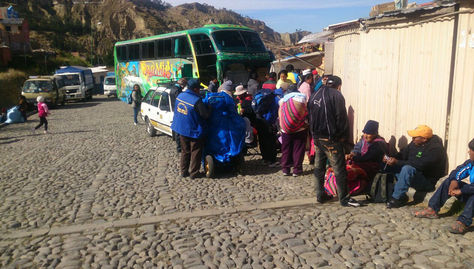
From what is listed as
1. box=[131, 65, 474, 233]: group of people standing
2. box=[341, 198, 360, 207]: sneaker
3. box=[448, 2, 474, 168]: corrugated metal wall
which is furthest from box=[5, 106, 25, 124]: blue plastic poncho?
box=[448, 2, 474, 168]: corrugated metal wall

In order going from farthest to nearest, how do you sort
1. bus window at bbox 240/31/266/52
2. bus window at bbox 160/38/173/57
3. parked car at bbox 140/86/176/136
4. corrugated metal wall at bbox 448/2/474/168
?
bus window at bbox 160/38/173/57
bus window at bbox 240/31/266/52
parked car at bbox 140/86/176/136
corrugated metal wall at bbox 448/2/474/168

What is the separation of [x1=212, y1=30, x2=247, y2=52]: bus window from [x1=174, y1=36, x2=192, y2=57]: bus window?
1.57 m

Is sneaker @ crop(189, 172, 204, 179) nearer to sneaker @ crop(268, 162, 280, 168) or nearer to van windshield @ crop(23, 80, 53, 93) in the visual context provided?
sneaker @ crop(268, 162, 280, 168)

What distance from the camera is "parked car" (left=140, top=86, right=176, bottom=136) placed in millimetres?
10797

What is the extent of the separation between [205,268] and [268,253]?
2.45ft

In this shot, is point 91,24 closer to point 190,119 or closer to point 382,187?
point 190,119

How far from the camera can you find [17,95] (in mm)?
26703

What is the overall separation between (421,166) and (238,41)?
10874 millimetres

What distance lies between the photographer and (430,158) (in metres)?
5.38

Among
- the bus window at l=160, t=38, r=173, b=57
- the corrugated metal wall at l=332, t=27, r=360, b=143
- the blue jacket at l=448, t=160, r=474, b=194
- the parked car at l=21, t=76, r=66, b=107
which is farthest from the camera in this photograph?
the parked car at l=21, t=76, r=66, b=107

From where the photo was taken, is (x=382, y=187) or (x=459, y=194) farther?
(x=382, y=187)

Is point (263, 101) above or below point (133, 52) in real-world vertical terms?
below

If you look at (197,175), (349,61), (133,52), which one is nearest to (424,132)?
(349,61)

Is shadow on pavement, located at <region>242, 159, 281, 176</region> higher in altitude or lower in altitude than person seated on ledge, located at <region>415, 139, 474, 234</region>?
lower
